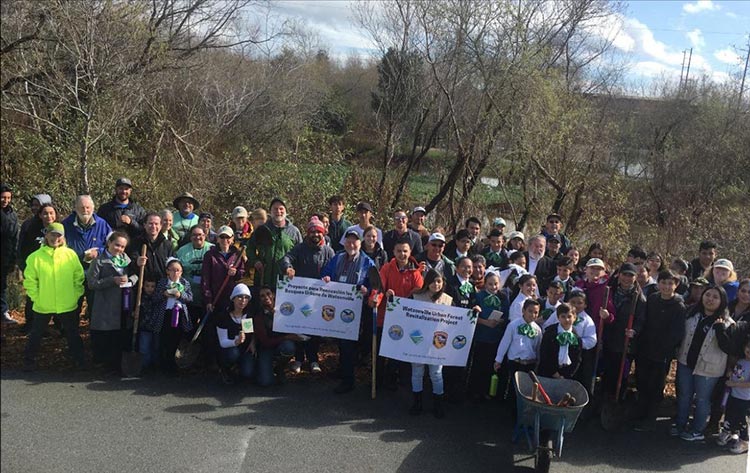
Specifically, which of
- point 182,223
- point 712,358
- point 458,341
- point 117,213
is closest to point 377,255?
point 458,341

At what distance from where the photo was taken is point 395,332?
6555mm

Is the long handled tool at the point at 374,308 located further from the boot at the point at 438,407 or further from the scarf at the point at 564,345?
the scarf at the point at 564,345

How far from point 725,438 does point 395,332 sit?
146 inches

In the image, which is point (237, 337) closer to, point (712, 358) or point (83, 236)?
point (83, 236)

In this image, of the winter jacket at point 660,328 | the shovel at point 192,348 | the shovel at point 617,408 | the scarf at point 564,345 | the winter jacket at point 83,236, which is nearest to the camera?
the scarf at point 564,345

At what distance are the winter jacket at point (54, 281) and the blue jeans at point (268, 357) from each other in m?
2.33

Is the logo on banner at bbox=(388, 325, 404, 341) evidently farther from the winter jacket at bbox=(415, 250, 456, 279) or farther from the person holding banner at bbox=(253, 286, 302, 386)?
the person holding banner at bbox=(253, 286, 302, 386)

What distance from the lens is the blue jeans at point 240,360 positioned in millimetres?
6770

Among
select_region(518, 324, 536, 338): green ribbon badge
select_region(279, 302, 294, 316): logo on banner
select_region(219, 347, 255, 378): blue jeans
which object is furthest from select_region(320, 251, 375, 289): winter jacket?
select_region(518, 324, 536, 338): green ribbon badge

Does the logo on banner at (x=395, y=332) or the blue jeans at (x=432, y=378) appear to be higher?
the logo on banner at (x=395, y=332)

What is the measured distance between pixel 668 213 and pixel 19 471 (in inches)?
618

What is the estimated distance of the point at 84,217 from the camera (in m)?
7.09

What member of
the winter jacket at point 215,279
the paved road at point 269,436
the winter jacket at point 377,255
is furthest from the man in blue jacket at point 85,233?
the winter jacket at point 377,255

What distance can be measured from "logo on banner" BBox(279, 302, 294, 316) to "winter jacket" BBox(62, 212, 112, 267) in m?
2.35
